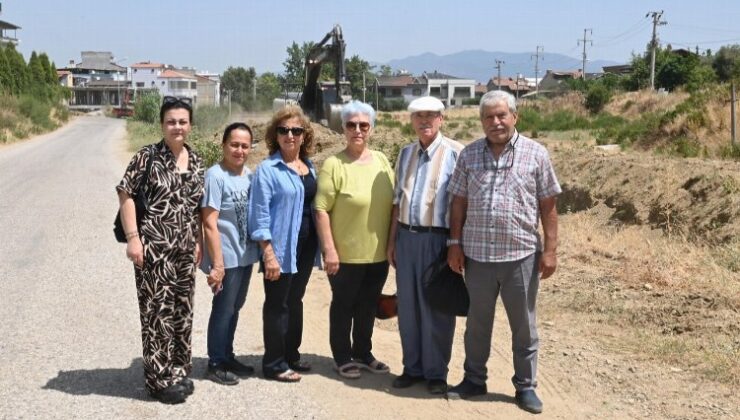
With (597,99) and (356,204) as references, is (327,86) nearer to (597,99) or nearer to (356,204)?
(356,204)

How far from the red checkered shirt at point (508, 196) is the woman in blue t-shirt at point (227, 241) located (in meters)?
1.40

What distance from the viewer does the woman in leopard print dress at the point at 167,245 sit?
14.9 ft

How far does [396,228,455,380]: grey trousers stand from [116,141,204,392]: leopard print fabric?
1270mm

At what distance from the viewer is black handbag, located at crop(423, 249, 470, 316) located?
15.5 ft

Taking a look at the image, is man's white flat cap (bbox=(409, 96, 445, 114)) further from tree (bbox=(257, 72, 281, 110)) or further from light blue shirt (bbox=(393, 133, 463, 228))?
tree (bbox=(257, 72, 281, 110))

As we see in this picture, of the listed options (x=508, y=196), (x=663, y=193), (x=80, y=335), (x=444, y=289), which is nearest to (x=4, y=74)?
(x=663, y=193)

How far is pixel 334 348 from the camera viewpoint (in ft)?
17.3

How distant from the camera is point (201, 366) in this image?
543 cm

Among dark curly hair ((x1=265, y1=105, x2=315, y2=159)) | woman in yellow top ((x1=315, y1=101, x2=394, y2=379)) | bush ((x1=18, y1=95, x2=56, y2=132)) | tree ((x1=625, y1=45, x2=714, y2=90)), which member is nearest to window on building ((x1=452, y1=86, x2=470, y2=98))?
tree ((x1=625, y1=45, x2=714, y2=90))

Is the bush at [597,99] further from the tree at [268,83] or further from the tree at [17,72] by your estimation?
the tree at [268,83]

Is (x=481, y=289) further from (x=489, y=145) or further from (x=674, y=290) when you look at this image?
(x=674, y=290)

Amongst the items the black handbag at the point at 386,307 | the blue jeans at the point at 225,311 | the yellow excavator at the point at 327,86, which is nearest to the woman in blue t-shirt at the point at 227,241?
the blue jeans at the point at 225,311

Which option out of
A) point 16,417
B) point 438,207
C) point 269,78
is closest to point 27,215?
point 16,417

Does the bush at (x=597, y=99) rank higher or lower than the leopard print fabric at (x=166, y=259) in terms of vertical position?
higher
